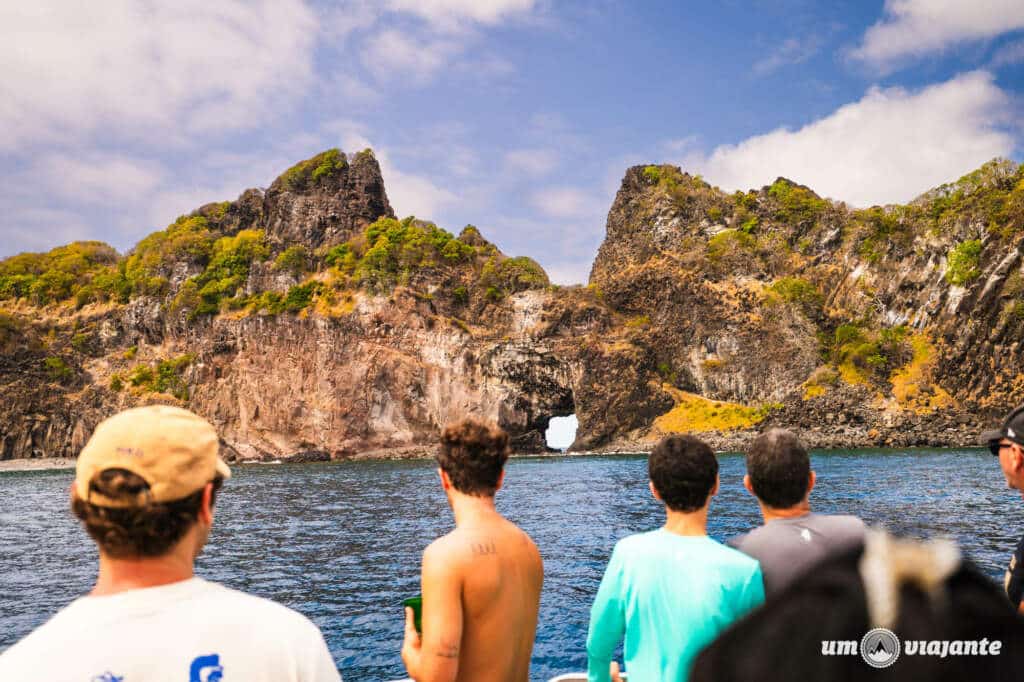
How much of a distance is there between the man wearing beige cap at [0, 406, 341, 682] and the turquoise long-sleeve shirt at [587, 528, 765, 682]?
5.15ft

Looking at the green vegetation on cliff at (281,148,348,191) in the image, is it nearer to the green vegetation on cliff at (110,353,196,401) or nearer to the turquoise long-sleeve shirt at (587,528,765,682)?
the green vegetation on cliff at (110,353,196,401)

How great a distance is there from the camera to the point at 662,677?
308 cm

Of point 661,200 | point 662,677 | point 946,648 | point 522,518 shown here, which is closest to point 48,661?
Answer: point 946,648

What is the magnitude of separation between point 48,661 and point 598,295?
88478 millimetres

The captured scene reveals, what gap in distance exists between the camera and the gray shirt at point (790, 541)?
3283mm

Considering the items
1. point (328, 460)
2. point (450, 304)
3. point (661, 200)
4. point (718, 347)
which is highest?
point (661, 200)

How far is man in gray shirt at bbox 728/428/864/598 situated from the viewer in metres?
3.31

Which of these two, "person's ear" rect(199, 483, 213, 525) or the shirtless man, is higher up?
"person's ear" rect(199, 483, 213, 525)

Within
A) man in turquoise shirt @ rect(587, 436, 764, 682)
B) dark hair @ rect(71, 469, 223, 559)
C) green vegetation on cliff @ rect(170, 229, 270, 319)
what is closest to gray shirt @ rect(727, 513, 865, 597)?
man in turquoise shirt @ rect(587, 436, 764, 682)

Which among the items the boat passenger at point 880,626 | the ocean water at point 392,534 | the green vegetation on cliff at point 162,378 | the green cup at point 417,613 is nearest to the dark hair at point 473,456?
the green cup at point 417,613

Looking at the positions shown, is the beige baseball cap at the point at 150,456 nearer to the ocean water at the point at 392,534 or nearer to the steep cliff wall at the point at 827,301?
the ocean water at the point at 392,534

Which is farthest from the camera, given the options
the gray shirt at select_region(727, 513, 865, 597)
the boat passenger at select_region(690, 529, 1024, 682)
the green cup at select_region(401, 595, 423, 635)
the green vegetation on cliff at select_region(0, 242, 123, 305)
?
the green vegetation on cliff at select_region(0, 242, 123, 305)

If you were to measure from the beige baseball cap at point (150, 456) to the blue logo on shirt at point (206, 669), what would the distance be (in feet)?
1.51

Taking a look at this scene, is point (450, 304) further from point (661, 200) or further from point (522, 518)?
point (522, 518)
